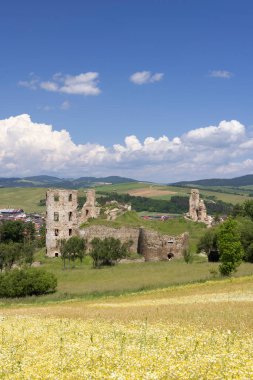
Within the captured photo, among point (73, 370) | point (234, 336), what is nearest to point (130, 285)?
point (234, 336)

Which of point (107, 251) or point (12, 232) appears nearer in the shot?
point (107, 251)

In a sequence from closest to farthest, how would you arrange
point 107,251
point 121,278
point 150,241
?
point 121,278 → point 107,251 → point 150,241

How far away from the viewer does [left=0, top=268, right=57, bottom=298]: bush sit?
5553 centimetres

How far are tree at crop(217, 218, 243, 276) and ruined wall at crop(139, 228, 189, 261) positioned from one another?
2813 centimetres

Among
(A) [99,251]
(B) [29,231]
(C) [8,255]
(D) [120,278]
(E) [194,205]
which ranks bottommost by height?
(B) [29,231]

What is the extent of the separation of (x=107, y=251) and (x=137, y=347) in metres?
64.0

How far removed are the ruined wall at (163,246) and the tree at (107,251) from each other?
196 inches

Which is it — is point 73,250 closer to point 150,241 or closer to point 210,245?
point 150,241

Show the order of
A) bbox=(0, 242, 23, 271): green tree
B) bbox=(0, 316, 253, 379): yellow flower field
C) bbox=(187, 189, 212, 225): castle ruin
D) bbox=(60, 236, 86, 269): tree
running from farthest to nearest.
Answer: bbox=(187, 189, 212, 225): castle ruin
bbox=(0, 242, 23, 271): green tree
bbox=(60, 236, 86, 269): tree
bbox=(0, 316, 253, 379): yellow flower field

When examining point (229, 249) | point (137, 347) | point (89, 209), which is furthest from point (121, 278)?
point (137, 347)

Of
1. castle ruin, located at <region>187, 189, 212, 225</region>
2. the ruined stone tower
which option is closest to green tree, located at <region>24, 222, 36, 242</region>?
castle ruin, located at <region>187, 189, 212, 225</region>

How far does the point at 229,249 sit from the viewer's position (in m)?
55.8

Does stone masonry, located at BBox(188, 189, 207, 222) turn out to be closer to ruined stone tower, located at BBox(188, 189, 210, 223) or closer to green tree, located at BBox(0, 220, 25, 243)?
ruined stone tower, located at BBox(188, 189, 210, 223)

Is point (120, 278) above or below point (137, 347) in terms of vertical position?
below
